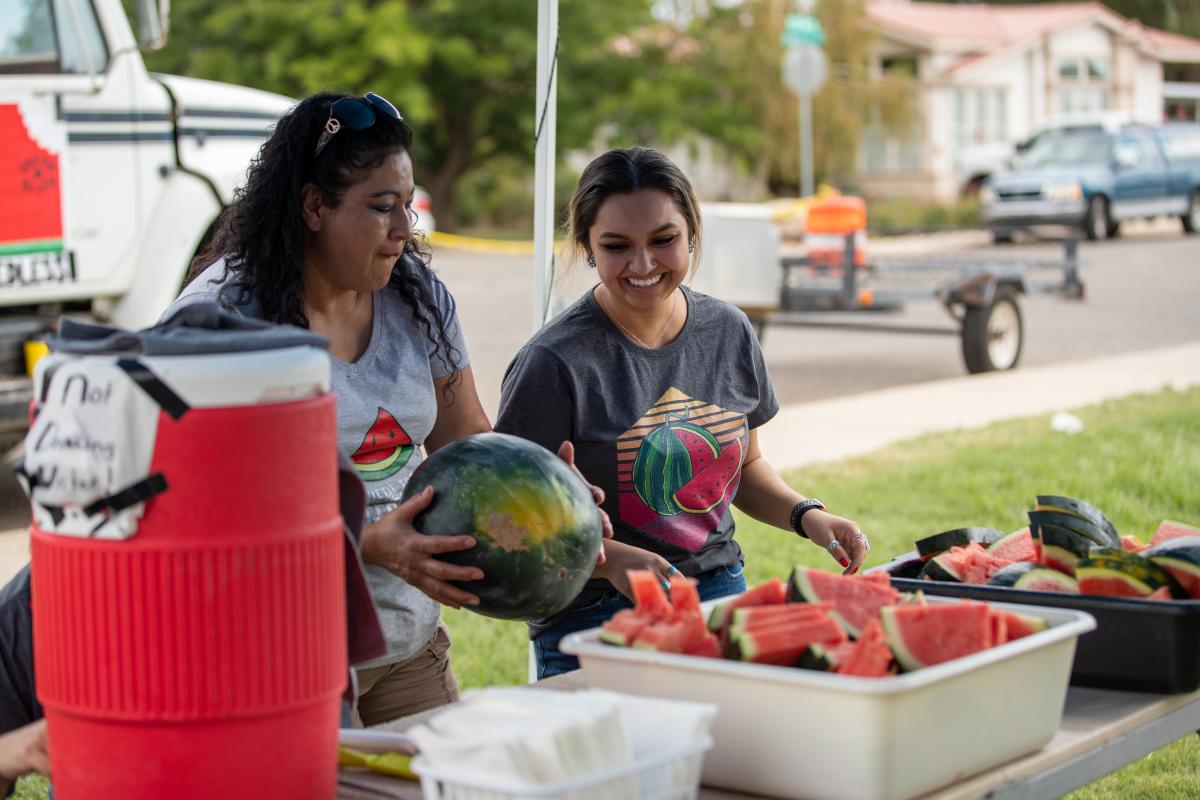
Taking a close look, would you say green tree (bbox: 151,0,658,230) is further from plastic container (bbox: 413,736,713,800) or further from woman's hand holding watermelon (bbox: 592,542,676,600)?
plastic container (bbox: 413,736,713,800)

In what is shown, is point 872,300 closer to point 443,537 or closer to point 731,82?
point 443,537

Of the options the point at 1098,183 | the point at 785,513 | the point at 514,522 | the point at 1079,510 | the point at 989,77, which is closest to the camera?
the point at 514,522

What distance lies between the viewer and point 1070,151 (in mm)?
32406

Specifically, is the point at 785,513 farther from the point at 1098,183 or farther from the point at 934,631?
the point at 1098,183

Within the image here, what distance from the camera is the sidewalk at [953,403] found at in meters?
10.5

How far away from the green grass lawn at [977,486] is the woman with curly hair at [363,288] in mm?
2385

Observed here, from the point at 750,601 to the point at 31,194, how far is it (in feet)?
22.0

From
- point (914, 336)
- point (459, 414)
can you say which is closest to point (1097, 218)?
point (914, 336)

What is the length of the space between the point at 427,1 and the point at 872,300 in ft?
87.9

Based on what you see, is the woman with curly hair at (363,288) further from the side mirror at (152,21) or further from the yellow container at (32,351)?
the side mirror at (152,21)

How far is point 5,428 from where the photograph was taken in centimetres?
793

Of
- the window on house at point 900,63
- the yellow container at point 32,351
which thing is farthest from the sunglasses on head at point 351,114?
the window on house at point 900,63

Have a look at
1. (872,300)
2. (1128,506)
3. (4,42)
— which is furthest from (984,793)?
(872,300)

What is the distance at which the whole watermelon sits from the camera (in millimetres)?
2660
